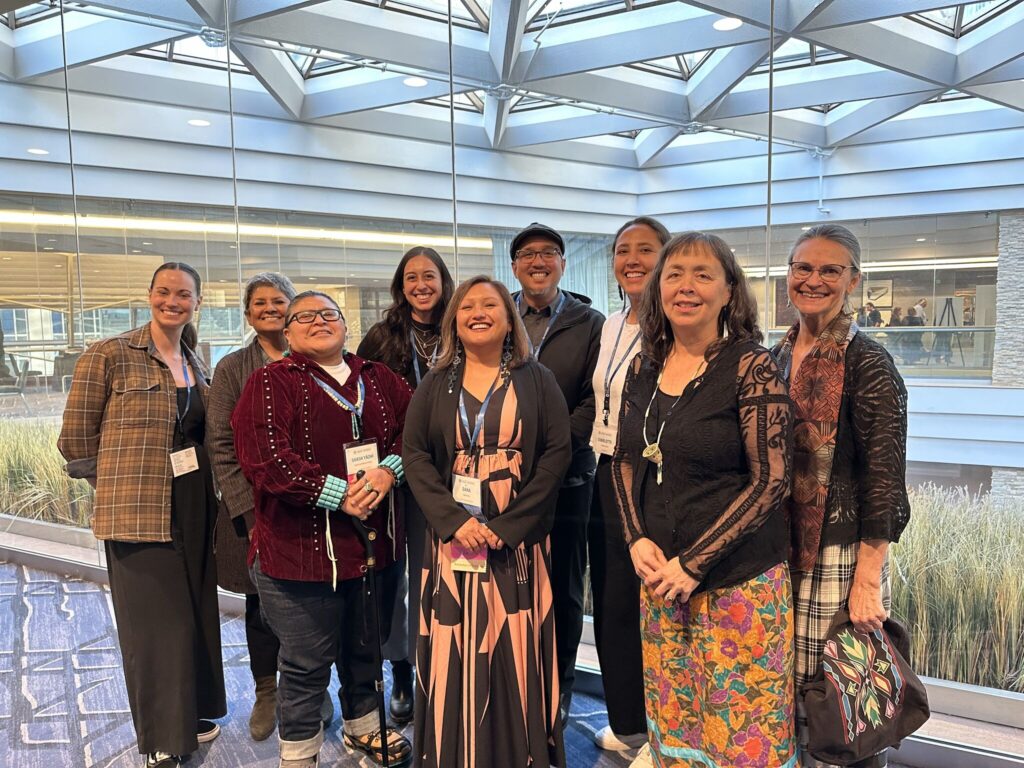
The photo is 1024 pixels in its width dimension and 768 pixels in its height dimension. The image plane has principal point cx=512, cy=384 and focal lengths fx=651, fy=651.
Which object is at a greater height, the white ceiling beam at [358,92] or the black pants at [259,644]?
the white ceiling beam at [358,92]

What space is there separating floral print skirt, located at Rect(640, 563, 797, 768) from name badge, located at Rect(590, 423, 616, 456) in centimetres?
56

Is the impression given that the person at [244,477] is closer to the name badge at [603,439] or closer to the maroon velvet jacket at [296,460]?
the maroon velvet jacket at [296,460]

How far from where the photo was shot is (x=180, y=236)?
12.8 ft

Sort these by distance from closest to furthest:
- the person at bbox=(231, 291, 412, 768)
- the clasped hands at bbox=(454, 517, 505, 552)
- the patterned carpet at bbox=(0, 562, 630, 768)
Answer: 1. the clasped hands at bbox=(454, 517, 505, 552)
2. the person at bbox=(231, 291, 412, 768)
3. the patterned carpet at bbox=(0, 562, 630, 768)

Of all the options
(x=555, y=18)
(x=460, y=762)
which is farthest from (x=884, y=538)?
(x=555, y=18)

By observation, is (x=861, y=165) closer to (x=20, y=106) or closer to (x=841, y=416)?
(x=841, y=416)

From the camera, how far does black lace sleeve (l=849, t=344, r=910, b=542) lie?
1.49 meters

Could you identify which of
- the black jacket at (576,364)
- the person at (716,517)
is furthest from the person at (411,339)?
the person at (716,517)

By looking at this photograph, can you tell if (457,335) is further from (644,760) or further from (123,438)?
(644,760)

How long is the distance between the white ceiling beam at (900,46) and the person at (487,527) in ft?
5.45

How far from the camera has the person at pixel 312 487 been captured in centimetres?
191

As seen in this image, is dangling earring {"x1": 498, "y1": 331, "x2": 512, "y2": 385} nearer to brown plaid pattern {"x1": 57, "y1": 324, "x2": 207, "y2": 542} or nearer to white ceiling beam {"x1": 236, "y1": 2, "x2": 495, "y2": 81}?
brown plaid pattern {"x1": 57, "y1": 324, "x2": 207, "y2": 542}

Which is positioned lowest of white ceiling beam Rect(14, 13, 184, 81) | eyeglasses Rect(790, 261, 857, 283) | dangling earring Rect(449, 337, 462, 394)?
dangling earring Rect(449, 337, 462, 394)

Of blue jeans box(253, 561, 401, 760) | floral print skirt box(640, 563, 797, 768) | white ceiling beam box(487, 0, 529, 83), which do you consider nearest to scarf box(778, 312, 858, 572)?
floral print skirt box(640, 563, 797, 768)
